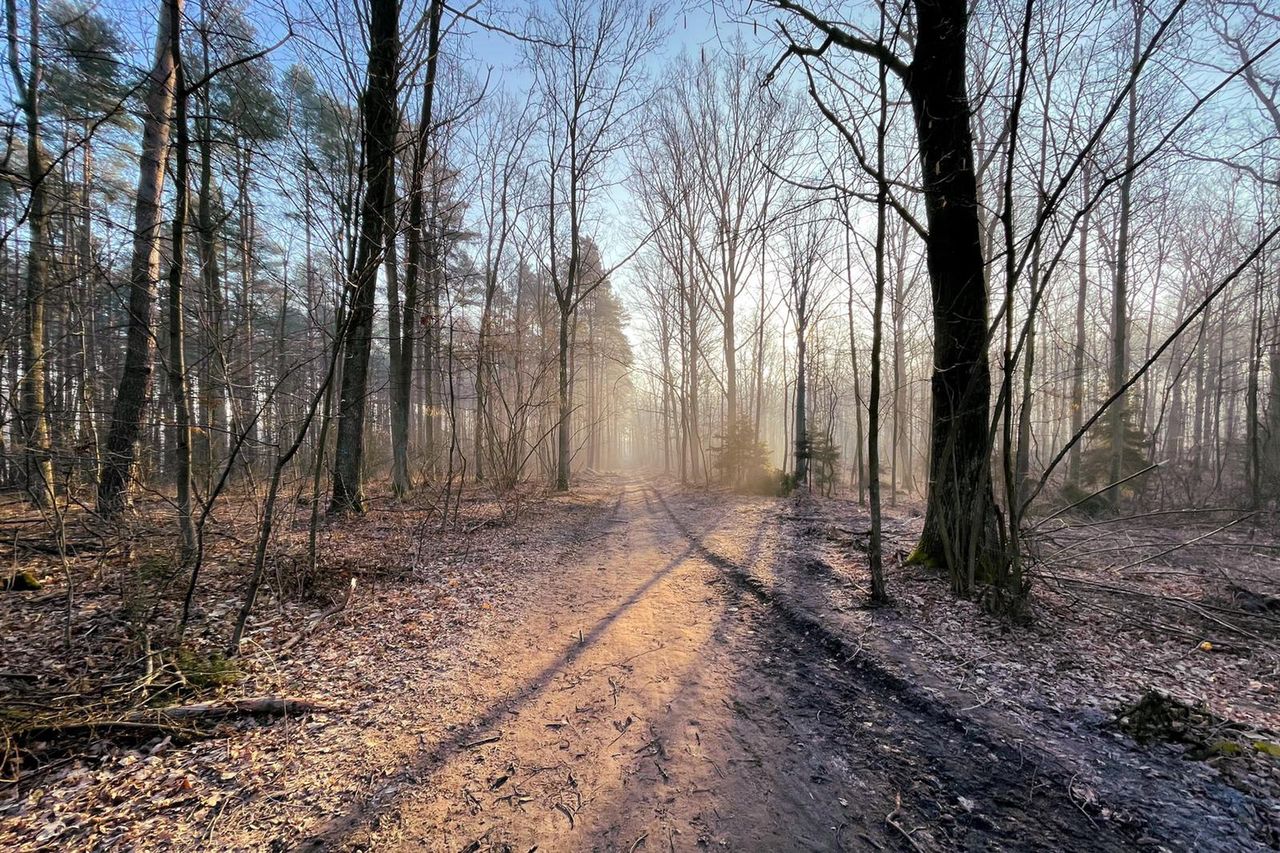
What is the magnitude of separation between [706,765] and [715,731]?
13.3 inches

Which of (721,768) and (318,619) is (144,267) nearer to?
(318,619)

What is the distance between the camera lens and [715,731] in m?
3.04

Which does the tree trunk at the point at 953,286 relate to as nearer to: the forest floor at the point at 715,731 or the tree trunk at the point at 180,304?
the forest floor at the point at 715,731

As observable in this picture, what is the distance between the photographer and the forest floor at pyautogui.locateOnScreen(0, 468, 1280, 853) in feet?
7.28

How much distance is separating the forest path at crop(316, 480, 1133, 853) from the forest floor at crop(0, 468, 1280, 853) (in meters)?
0.01

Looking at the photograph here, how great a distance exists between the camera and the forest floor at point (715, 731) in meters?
2.22

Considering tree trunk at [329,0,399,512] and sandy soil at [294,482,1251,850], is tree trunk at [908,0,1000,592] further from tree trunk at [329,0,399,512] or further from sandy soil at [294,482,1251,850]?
tree trunk at [329,0,399,512]

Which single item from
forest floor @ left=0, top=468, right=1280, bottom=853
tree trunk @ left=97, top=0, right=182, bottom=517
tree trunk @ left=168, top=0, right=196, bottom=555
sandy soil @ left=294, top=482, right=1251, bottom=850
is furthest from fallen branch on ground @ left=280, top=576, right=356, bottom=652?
tree trunk @ left=97, top=0, right=182, bottom=517

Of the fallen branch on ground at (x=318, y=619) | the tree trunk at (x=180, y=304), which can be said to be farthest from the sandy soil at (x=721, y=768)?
the tree trunk at (x=180, y=304)

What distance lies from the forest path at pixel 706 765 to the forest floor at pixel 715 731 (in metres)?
0.01

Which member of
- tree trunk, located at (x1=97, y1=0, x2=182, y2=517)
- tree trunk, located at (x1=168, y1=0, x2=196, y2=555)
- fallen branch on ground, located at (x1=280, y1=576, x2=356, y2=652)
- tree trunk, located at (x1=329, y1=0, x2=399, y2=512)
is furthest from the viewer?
tree trunk, located at (x1=97, y1=0, x2=182, y2=517)

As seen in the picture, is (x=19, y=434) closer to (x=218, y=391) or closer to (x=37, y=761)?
(x=218, y=391)

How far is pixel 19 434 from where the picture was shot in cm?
332

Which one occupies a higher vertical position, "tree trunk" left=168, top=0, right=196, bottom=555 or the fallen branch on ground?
"tree trunk" left=168, top=0, right=196, bottom=555
